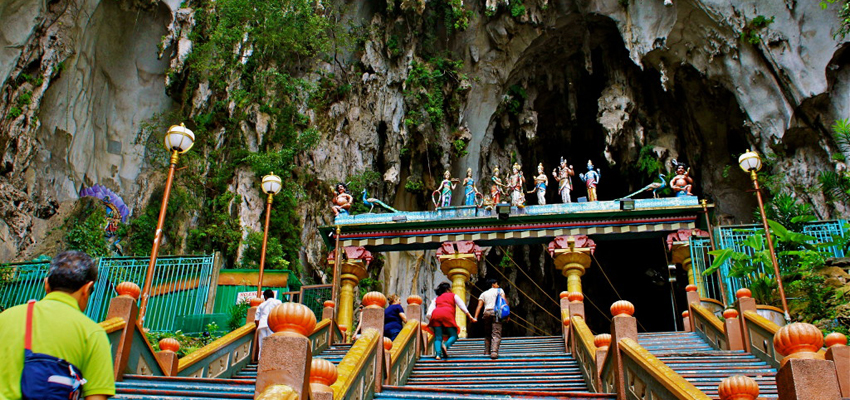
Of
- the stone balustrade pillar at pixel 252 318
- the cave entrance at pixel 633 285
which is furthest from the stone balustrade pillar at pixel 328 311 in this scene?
the cave entrance at pixel 633 285

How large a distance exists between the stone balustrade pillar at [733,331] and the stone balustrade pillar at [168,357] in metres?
6.53

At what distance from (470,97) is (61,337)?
20.6m

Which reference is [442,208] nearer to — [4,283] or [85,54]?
[4,283]

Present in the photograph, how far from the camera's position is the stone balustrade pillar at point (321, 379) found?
442 cm

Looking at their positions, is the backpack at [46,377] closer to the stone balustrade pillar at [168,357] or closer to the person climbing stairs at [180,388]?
the person climbing stairs at [180,388]

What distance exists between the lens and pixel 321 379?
456 cm

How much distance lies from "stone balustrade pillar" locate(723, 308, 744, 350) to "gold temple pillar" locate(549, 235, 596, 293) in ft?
19.5

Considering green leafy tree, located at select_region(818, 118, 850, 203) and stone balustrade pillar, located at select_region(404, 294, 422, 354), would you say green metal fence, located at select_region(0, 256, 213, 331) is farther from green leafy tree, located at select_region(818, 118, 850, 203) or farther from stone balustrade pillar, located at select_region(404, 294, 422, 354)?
green leafy tree, located at select_region(818, 118, 850, 203)

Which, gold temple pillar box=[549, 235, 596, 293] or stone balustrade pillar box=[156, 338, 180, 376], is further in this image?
gold temple pillar box=[549, 235, 596, 293]

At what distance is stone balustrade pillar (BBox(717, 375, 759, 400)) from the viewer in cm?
417

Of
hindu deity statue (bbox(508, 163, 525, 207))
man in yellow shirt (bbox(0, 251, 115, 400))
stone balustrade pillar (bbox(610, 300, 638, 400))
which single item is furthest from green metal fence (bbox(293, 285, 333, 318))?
man in yellow shirt (bbox(0, 251, 115, 400))

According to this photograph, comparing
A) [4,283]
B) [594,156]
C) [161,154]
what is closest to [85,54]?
[161,154]

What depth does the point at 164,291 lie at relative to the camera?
530 inches

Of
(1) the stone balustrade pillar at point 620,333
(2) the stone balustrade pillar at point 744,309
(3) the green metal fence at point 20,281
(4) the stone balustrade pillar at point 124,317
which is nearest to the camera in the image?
(1) the stone balustrade pillar at point 620,333
